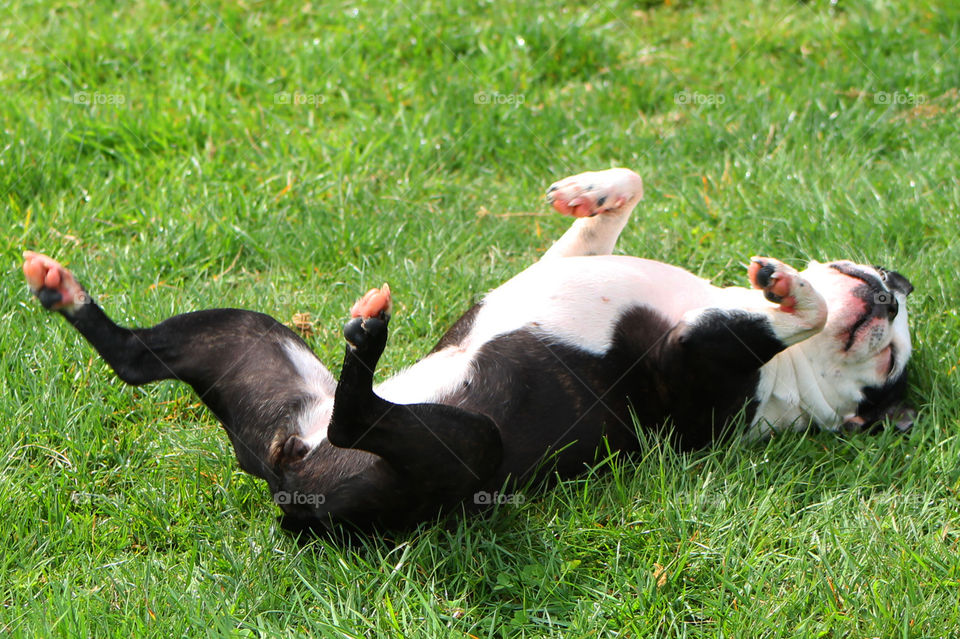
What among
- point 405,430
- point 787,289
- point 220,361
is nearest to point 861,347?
point 787,289

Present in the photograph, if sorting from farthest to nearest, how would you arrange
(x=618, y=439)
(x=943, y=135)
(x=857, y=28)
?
1. (x=857, y=28)
2. (x=943, y=135)
3. (x=618, y=439)

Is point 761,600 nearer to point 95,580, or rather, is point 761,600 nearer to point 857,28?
point 95,580

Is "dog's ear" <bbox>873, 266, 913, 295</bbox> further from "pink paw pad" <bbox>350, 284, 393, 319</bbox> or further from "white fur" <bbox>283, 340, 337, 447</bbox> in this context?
"white fur" <bbox>283, 340, 337, 447</bbox>

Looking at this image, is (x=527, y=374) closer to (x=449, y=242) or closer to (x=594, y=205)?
(x=594, y=205)

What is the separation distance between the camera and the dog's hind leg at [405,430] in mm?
2652

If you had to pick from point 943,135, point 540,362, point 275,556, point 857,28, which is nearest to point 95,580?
point 275,556

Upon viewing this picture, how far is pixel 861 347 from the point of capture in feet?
10.8

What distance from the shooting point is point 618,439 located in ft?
10.2

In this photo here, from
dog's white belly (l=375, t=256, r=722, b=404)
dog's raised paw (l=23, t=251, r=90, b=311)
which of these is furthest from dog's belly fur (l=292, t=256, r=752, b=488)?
dog's raised paw (l=23, t=251, r=90, b=311)

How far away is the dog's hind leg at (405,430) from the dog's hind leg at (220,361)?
1.18ft

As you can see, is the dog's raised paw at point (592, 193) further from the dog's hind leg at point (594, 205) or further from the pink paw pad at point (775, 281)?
the pink paw pad at point (775, 281)

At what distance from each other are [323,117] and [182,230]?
1.27 meters

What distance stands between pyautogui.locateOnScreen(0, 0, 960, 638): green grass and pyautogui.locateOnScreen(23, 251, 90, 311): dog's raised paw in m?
0.49

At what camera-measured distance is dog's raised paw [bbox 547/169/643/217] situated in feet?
11.9
